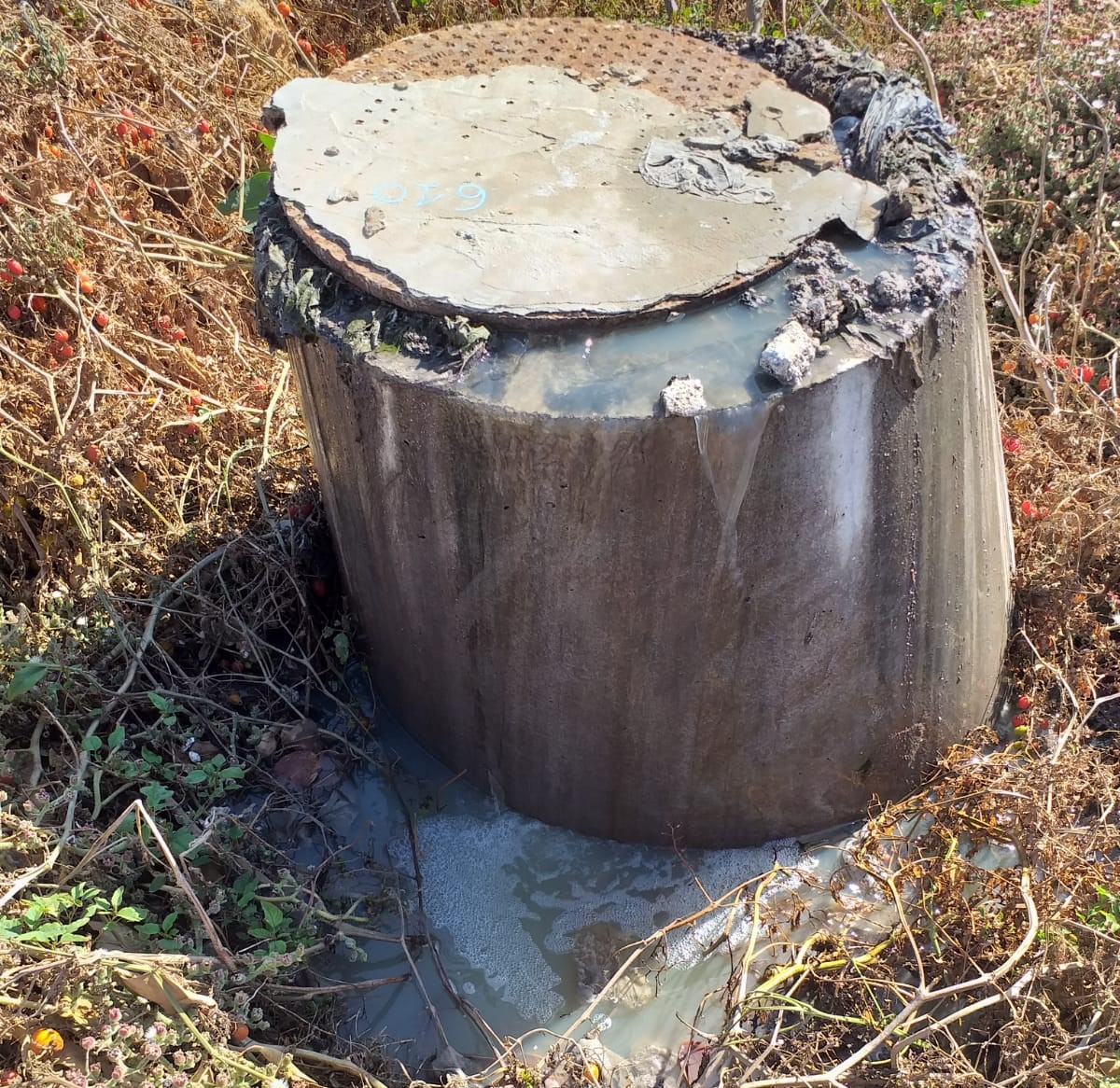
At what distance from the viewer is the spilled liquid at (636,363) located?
4.33 ft

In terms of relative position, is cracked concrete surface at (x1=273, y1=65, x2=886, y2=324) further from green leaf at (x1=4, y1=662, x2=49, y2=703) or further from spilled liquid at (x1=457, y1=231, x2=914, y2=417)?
green leaf at (x1=4, y1=662, x2=49, y2=703)

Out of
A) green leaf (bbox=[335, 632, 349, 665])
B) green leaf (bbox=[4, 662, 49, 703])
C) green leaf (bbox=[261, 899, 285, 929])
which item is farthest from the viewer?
green leaf (bbox=[335, 632, 349, 665])

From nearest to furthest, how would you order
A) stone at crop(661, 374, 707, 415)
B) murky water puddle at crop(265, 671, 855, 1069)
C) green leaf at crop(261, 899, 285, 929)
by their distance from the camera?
stone at crop(661, 374, 707, 415)
green leaf at crop(261, 899, 285, 929)
murky water puddle at crop(265, 671, 855, 1069)

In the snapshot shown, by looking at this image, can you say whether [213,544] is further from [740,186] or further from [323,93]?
[740,186]

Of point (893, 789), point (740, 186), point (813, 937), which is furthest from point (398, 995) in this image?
point (740, 186)

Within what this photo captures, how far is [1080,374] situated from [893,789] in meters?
1.37

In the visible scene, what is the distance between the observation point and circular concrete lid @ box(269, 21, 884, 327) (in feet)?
4.69

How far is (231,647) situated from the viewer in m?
2.20

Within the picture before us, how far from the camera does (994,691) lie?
206 cm

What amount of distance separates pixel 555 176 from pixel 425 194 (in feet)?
0.73

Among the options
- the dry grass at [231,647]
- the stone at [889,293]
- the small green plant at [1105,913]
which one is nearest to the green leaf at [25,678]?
the dry grass at [231,647]

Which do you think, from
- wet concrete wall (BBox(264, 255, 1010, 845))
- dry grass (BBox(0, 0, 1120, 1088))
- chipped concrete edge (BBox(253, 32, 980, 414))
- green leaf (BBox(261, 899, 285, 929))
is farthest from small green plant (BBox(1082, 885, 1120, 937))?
green leaf (BBox(261, 899, 285, 929))

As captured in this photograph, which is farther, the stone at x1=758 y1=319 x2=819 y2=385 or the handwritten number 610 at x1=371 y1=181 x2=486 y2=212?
the handwritten number 610 at x1=371 y1=181 x2=486 y2=212

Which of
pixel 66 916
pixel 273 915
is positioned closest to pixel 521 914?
pixel 273 915
